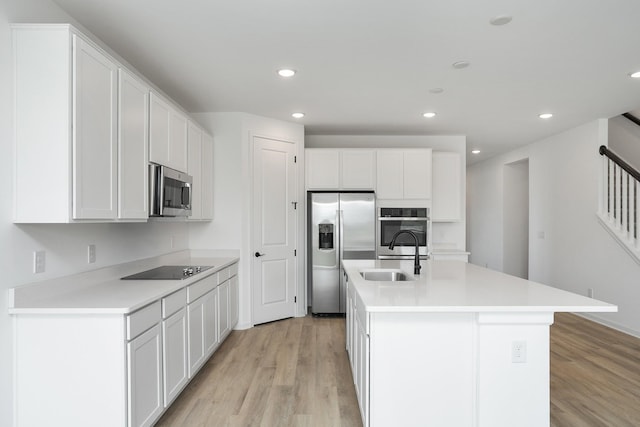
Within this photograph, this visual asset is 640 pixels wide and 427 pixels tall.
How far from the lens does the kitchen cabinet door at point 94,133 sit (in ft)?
6.19

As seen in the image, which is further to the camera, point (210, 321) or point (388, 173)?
point (388, 173)

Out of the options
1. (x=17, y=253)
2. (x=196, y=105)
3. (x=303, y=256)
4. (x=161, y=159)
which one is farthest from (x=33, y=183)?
(x=303, y=256)

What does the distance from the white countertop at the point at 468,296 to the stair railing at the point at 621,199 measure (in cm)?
267

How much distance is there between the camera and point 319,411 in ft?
8.24

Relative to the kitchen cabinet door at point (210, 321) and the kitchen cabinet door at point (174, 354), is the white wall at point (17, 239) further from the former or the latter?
the kitchen cabinet door at point (210, 321)

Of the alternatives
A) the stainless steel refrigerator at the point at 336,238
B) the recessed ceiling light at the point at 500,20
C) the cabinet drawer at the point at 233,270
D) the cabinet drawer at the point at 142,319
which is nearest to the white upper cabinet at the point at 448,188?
the stainless steel refrigerator at the point at 336,238

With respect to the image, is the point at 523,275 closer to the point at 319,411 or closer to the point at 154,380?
the point at 319,411

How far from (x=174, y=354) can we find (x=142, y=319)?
576 mm

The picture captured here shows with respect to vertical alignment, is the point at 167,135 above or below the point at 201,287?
above

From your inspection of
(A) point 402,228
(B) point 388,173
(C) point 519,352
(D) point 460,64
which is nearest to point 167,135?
(D) point 460,64

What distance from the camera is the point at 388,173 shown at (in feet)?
16.9

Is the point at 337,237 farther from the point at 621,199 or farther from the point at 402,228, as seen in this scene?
the point at 621,199

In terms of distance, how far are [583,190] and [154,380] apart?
5.53 m

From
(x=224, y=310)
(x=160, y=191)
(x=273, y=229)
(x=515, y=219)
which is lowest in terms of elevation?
(x=224, y=310)
